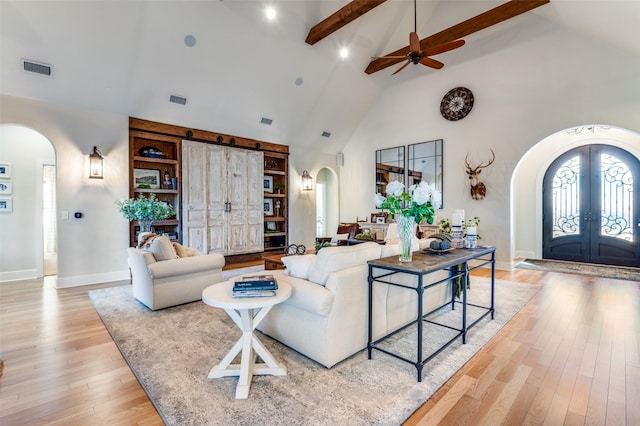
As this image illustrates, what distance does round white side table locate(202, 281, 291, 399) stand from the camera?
203 centimetres

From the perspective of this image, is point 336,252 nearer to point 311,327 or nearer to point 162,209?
point 311,327

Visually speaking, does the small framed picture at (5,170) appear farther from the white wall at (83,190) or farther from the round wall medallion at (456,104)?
the round wall medallion at (456,104)

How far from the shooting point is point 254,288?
2.15m

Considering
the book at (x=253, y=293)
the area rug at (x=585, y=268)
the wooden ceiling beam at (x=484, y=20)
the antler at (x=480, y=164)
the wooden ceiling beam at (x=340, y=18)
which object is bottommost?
the area rug at (x=585, y=268)

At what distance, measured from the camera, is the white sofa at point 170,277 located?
364 cm

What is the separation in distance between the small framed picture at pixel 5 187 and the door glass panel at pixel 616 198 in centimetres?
1141

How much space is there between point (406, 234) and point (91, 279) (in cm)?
533

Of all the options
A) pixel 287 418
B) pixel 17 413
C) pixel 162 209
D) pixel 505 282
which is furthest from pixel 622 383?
pixel 162 209

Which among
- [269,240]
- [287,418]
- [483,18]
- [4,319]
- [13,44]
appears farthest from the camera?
[269,240]

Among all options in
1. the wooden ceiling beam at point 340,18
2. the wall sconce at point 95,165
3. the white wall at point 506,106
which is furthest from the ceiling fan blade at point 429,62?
the wall sconce at point 95,165

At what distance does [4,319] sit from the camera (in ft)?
11.5

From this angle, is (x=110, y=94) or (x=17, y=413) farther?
(x=110, y=94)

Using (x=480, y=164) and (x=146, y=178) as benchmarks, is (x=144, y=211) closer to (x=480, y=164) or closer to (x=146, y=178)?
→ (x=146, y=178)

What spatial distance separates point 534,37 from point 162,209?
24.0ft
